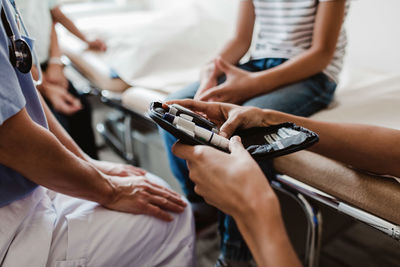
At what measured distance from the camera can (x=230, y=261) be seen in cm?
100

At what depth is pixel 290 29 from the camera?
110 centimetres

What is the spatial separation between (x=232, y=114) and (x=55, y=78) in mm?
1029

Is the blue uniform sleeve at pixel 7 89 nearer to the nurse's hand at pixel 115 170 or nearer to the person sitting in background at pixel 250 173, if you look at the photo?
the person sitting in background at pixel 250 173

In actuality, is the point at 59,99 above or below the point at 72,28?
below

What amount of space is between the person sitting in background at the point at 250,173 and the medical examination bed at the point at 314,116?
0.07 metres

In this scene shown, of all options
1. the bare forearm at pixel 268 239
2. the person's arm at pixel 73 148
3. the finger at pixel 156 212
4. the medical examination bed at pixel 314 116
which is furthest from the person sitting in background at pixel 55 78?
the bare forearm at pixel 268 239

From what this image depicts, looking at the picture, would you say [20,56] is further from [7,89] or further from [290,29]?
[290,29]

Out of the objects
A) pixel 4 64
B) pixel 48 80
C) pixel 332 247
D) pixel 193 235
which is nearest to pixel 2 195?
pixel 4 64

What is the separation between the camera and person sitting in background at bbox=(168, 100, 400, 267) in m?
0.42

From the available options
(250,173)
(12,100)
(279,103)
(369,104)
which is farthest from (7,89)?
(369,104)

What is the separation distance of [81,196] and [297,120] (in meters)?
0.51

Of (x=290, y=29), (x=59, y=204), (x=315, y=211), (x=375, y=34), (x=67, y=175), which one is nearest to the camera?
(x=67, y=175)

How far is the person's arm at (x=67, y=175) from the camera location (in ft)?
1.83

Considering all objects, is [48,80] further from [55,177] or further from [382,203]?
[382,203]
